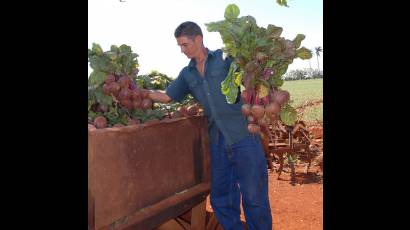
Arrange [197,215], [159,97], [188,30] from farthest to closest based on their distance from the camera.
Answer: [197,215] < [159,97] < [188,30]

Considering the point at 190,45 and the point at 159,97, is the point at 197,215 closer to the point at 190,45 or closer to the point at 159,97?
the point at 159,97

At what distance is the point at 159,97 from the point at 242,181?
1.10 meters

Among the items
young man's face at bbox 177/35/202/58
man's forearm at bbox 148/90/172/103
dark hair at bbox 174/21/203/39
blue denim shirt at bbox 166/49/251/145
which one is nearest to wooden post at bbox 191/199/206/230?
blue denim shirt at bbox 166/49/251/145

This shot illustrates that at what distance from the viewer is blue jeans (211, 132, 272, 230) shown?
3561mm

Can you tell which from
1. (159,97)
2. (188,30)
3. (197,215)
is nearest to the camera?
(188,30)

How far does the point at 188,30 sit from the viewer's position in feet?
11.8

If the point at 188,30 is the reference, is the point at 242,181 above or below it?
below

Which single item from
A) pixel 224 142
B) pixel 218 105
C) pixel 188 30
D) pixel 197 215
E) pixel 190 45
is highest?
pixel 188 30

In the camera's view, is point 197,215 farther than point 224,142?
Yes

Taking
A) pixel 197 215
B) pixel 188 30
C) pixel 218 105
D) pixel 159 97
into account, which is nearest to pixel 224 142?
pixel 218 105
